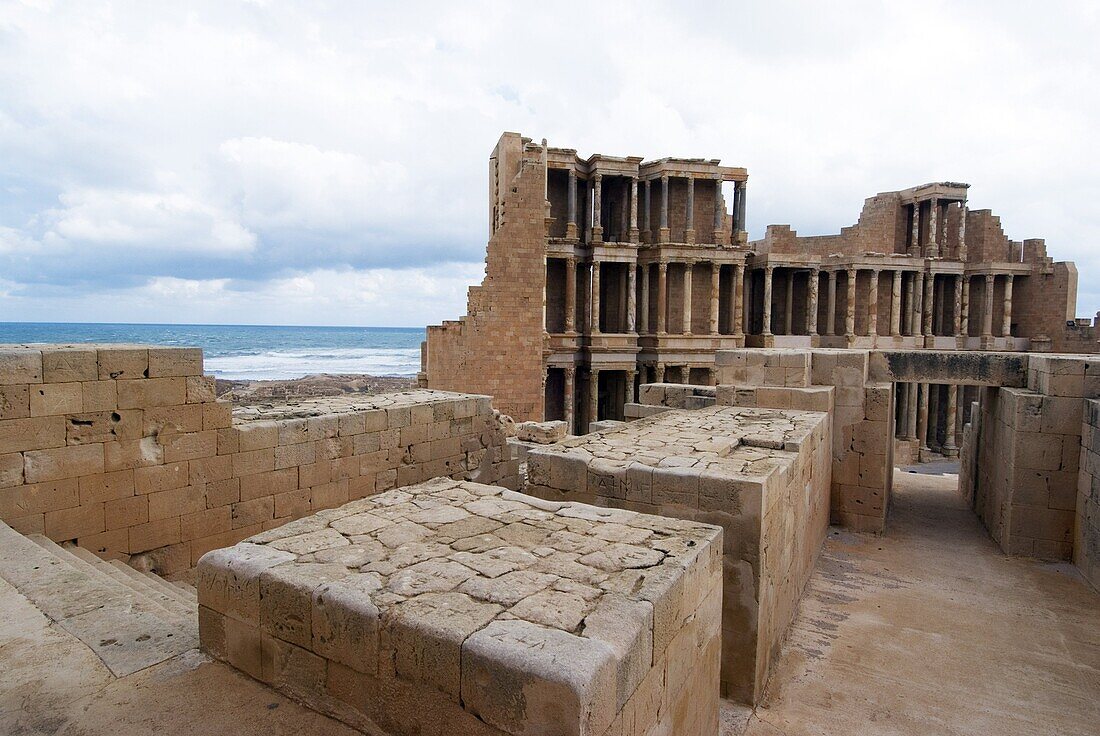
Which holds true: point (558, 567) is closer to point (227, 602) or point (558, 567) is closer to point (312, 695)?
point (312, 695)

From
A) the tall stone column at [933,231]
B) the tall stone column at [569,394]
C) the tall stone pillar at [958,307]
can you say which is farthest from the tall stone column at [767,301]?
the tall stone column at [569,394]

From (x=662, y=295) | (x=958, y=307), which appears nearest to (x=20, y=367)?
(x=662, y=295)

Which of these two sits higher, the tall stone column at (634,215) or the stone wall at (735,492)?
the tall stone column at (634,215)

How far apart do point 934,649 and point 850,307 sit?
22.4 metres

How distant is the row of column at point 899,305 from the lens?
26.4m

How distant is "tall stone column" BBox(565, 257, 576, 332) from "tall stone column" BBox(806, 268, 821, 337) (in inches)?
427

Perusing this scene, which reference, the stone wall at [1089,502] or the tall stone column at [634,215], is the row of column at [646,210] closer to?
the tall stone column at [634,215]

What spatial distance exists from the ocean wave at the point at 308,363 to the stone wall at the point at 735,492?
5347 cm

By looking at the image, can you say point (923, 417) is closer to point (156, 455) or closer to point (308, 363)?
point (156, 455)

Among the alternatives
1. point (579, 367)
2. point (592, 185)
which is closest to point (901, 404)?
point (579, 367)

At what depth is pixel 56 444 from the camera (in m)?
5.71

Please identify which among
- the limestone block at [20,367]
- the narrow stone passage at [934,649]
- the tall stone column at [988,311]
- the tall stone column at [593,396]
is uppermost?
the tall stone column at [988,311]

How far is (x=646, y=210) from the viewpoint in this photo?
2461 centimetres

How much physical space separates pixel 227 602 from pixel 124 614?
1.07 metres
